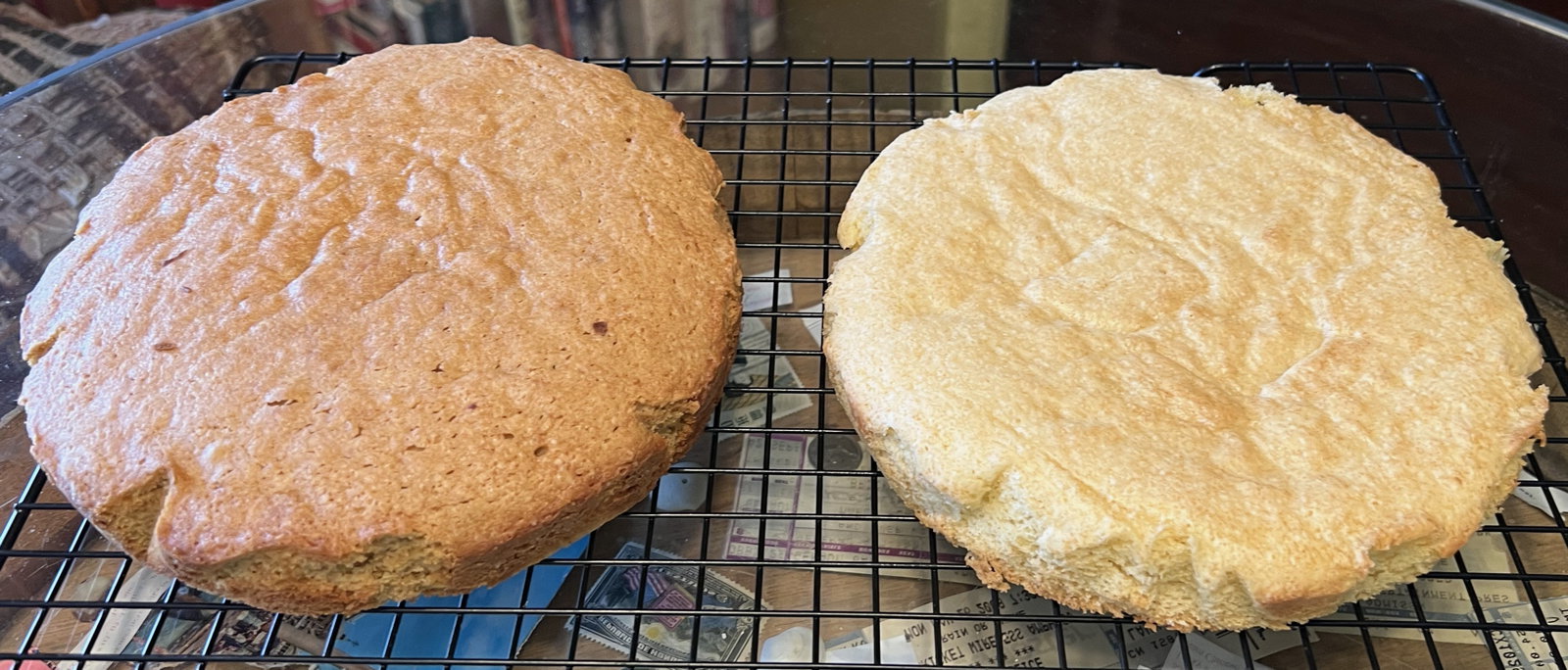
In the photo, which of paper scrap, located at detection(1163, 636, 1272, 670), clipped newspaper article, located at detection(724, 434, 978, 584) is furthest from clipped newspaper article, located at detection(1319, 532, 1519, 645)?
clipped newspaper article, located at detection(724, 434, 978, 584)

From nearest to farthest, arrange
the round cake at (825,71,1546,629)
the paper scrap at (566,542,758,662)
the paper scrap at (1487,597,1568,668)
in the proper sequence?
the round cake at (825,71,1546,629)
the paper scrap at (1487,597,1568,668)
the paper scrap at (566,542,758,662)

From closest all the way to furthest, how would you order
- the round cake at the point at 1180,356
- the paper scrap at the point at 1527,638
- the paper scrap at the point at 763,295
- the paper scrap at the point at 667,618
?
the round cake at the point at 1180,356 < the paper scrap at the point at 1527,638 < the paper scrap at the point at 667,618 < the paper scrap at the point at 763,295

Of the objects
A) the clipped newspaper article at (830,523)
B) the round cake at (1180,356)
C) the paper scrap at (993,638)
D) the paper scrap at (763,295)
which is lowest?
the paper scrap at (993,638)

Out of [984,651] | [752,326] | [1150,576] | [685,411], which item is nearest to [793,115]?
[752,326]

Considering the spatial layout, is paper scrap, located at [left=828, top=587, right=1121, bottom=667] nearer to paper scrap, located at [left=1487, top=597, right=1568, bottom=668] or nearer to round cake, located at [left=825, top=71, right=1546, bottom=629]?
round cake, located at [left=825, top=71, right=1546, bottom=629]

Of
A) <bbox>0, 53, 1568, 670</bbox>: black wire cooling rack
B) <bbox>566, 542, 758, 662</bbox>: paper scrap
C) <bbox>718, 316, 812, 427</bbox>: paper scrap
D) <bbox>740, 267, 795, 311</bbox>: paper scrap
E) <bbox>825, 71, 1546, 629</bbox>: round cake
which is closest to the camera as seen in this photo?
<bbox>825, 71, 1546, 629</bbox>: round cake

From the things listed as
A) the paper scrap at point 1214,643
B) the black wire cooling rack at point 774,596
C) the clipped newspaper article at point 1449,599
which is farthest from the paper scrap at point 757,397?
the clipped newspaper article at point 1449,599

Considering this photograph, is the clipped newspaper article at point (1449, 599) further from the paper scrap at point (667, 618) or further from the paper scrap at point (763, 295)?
the paper scrap at point (763, 295)

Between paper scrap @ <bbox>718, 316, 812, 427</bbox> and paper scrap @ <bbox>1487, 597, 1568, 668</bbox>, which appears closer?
paper scrap @ <bbox>1487, 597, 1568, 668</bbox>
